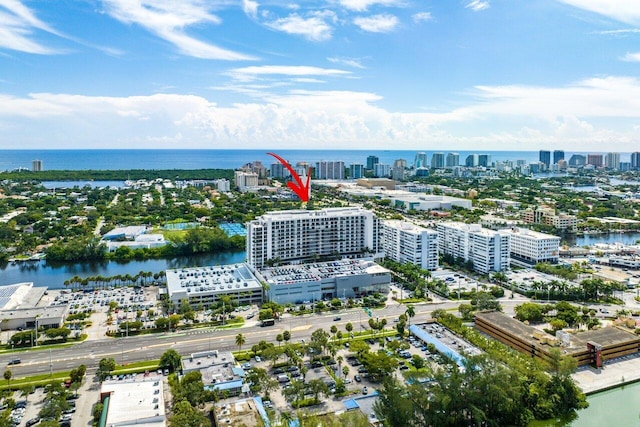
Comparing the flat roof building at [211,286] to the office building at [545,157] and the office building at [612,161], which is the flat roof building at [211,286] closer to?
the office building at [612,161]

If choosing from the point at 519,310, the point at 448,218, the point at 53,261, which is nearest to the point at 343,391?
the point at 519,310

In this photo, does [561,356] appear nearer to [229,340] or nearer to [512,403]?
[512,403]

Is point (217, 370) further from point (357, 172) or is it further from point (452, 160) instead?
point (452, 160)

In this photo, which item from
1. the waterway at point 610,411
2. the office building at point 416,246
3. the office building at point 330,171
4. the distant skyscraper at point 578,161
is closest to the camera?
the waterway at point 610,411

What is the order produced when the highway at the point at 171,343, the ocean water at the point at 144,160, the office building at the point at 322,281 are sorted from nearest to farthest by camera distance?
the highway at the point at 171,343 < the office building at the point at 322,281 < the ocean water at the point at 144,160

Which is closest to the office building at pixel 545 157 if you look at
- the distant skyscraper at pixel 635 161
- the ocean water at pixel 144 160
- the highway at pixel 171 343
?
the distant skyscraper at pixel 635 161

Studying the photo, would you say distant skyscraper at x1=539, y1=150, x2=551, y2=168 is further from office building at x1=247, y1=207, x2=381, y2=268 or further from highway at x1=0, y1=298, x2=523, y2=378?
highway at x1=0, y1=298, x2=523, y2=378
